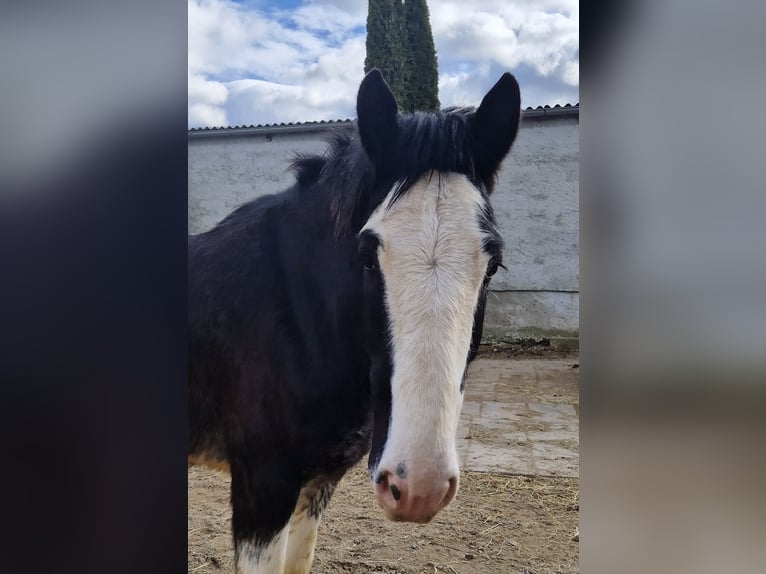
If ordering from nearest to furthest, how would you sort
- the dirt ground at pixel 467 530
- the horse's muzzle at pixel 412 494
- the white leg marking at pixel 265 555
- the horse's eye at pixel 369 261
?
the horse's muzzle at pixel 412 494, the horse's eye at pixel 369 261, the dirt ground at pixel 467 530, the white leg marking at pixel 265 555

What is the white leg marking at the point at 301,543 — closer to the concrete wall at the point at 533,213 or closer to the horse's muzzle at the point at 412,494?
the horse's muzzle at the point at 412,494

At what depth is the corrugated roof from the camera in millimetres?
1530

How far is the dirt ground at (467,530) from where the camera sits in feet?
5.26

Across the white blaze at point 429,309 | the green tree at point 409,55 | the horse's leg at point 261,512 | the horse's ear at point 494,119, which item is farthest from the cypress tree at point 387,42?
the horse's leg at point 261,512

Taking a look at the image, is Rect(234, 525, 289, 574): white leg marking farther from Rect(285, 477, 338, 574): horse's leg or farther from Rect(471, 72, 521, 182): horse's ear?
Rect(471, 72, 521, 182): horse's ear

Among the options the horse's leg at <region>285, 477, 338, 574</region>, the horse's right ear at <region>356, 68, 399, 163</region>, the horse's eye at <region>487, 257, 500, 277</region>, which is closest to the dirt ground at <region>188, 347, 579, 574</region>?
the horse's leg at <region>285, 477, 338, 574</region>

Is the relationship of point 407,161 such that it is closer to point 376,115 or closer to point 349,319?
point 376,115

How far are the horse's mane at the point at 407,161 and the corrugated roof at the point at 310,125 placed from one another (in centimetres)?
→ 15

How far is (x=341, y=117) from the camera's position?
5.64ft
